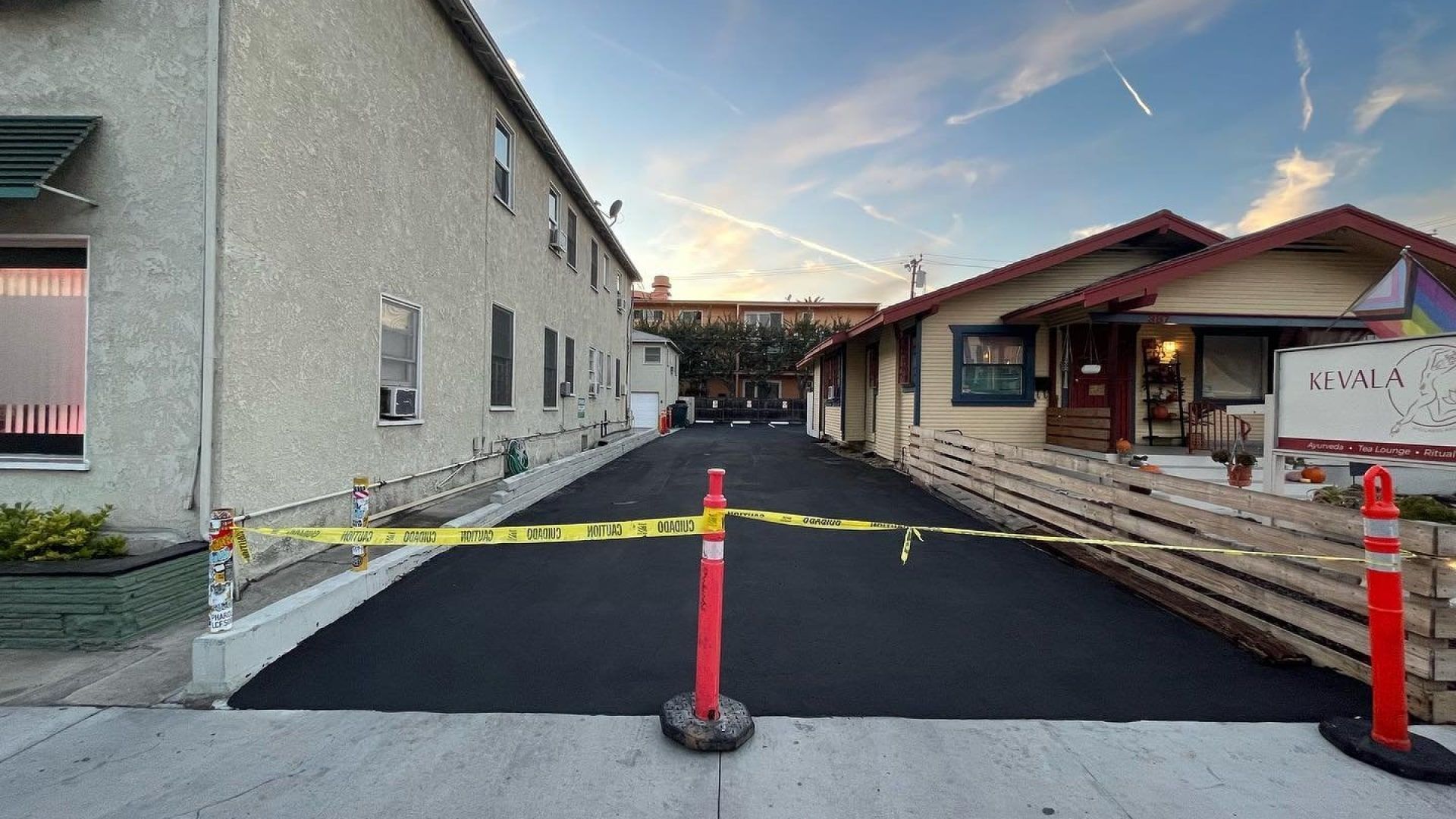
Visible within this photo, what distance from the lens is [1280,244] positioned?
1028 cm

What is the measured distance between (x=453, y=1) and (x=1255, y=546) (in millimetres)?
9758

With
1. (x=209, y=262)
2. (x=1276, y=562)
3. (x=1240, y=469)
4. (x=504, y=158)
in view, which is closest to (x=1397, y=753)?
(x=1276, y=562)

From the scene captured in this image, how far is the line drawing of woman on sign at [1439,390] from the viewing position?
160 inches

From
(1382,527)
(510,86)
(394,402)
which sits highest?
(510,86)

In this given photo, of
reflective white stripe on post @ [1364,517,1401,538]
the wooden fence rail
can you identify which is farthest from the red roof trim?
reflective white stripe on post @ [1364,517,1401,538]

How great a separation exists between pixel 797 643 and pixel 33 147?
620cm

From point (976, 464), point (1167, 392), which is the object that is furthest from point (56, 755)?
point (1167, 392)

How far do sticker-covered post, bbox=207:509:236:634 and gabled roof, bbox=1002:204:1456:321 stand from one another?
1118cm

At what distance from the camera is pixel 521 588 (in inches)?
202

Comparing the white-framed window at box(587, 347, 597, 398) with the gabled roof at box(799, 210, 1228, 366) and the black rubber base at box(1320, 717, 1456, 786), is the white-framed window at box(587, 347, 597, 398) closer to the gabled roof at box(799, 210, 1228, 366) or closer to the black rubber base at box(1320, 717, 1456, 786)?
the gabled roof at box(799, 210, 1228, 366)

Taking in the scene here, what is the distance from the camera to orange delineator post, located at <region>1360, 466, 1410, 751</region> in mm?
2742

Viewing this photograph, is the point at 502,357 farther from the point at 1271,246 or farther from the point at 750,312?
the point at 750,312

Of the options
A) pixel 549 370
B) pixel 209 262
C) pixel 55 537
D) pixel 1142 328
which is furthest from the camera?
pixel 549 370

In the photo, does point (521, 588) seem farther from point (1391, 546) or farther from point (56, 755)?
point (1391, 546)
